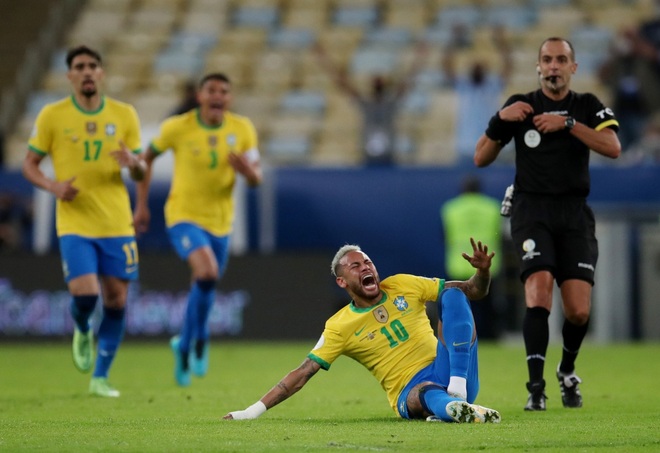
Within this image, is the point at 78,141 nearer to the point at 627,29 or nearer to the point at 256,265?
the point at 256,265

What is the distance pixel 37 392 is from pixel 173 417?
2888 millimetres

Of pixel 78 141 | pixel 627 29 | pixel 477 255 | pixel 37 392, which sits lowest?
pixel 37 392

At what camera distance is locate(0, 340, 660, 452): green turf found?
6879 mm

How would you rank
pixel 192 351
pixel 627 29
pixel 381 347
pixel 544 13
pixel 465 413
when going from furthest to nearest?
1. pixel 544 13
2. pixel 627 29
3. pixel 192 351
4. pixel 381 347
5. pixel 465 413

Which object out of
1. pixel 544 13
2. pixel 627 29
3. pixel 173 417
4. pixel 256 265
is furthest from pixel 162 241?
Answer: pixel 173 417

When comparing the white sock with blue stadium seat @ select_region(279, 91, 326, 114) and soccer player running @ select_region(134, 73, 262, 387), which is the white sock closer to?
soccer player running @ select_region(134, 73, 262, 387)

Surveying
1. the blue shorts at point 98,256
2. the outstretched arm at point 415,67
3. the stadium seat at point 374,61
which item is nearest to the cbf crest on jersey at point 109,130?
the blue shorts at point 98,256

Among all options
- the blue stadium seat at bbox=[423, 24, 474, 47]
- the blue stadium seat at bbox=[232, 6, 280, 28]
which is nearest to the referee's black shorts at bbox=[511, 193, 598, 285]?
the blue stadium seat at bbox=[423, 24, 474, 47]

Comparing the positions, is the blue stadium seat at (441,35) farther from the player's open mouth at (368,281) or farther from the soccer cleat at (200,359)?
the player's open mouth at (368,281)

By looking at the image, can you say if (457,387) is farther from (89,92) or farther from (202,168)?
(202,168)

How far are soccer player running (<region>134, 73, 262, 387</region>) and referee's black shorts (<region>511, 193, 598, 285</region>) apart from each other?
3515 mm

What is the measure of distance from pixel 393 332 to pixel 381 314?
126mm

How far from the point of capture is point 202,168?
1259 cm

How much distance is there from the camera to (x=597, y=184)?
18.8 meters
